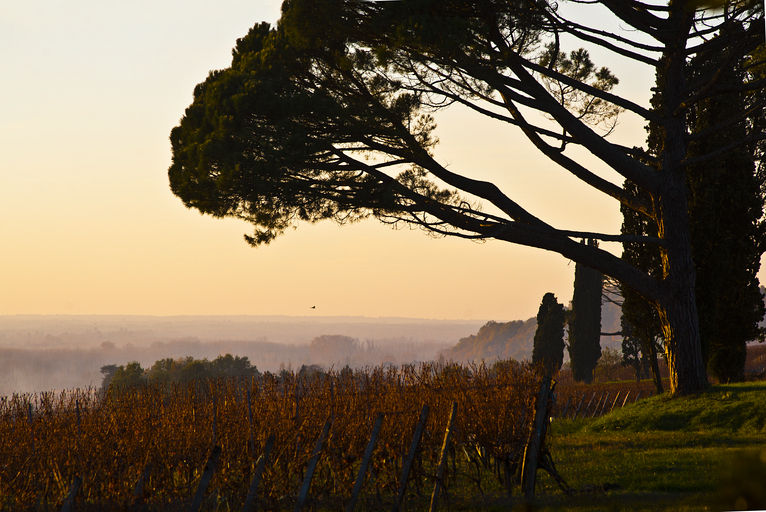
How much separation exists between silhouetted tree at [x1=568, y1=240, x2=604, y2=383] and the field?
2076 cm

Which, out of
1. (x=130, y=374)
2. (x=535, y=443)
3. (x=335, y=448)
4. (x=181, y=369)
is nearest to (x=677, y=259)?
(x=535, y=443)

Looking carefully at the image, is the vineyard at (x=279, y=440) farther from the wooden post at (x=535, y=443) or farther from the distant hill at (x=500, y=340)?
the distant hill at (x=500, y=340)

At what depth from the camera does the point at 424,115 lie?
15.2m

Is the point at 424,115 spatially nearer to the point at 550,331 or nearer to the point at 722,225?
the point at 722,225

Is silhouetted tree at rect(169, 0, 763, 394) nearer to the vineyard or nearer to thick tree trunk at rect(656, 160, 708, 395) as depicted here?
thick tree trunk at rect(656, 160, 708, 395)

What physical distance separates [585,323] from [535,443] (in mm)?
27161

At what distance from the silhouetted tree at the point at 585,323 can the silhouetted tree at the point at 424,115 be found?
59.8 ft

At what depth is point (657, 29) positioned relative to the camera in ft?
43.9

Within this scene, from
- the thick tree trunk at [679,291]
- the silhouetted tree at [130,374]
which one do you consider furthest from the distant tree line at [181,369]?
the thick tree trunk at [679,291]

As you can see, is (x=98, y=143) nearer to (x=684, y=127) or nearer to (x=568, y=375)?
(x=684, y=127)

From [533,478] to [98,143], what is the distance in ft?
20.6

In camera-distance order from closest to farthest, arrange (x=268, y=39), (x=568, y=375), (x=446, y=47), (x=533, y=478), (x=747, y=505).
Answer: (x=747, y=505) < (x=533, y=478) < (x=446, y=47) < (x=268, y=39) < (x=568, y=375)

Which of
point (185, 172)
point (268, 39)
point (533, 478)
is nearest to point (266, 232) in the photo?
point (185, 172)

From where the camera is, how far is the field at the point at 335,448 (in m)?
9.24
